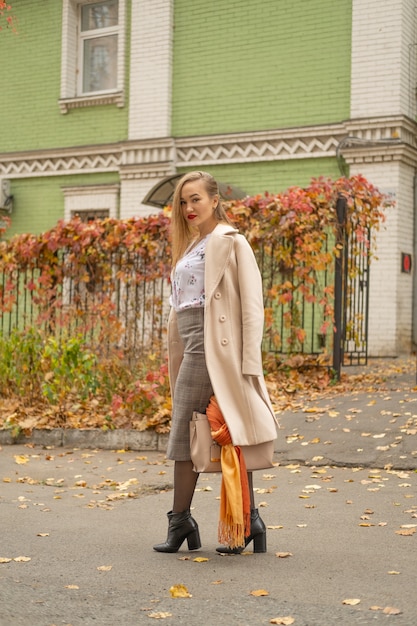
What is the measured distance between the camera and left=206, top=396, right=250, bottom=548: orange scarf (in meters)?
4.46

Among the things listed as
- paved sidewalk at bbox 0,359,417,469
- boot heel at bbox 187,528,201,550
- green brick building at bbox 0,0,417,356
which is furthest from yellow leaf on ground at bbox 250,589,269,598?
green brick building at bbox 0,0,417,356

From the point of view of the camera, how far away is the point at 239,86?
629 inches

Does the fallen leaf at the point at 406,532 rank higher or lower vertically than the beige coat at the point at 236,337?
lower

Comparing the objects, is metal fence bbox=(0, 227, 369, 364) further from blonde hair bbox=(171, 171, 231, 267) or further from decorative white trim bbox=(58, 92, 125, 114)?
decorative white trim bbox=(58, 92, 125, 114)

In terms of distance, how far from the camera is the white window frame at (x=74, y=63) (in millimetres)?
17438

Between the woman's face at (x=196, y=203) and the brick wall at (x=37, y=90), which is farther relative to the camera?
the brick wall at (x=37, y=90)

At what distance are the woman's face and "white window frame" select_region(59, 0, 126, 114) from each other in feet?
42.7

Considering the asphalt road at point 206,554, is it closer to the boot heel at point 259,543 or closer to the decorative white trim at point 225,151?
the boot heel at point 259,543

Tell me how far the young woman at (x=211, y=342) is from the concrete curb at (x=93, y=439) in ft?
11.8

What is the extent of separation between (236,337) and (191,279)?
0.39 meters

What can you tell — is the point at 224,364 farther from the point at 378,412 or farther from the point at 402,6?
the point at 402,6

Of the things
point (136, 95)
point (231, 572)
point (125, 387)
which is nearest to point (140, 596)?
point (231, 572)

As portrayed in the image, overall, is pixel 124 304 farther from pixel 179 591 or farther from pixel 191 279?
pixel 179 591

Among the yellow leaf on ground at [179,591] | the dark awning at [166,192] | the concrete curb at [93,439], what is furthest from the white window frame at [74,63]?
the yellow leaf on ground at [179,591]
